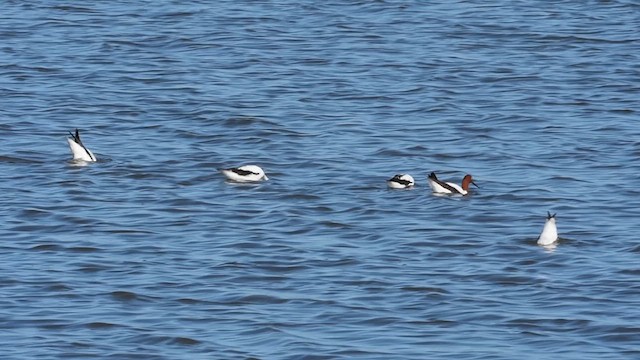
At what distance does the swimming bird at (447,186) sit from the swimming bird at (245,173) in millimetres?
2200

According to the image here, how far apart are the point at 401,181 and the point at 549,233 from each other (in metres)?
3.17

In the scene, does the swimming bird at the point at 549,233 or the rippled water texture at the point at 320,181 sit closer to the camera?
the rippled water texture at the point at 320,181

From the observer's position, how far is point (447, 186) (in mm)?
20453

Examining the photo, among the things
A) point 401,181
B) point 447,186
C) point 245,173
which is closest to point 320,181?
point 245,173

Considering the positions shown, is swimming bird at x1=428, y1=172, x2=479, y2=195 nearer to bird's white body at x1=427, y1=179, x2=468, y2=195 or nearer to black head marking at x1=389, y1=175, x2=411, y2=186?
bird's white body at x1=427, y1=179, x2=468, y2=195

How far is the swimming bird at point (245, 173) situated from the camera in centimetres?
2102

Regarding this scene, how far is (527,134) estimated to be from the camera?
24.4m

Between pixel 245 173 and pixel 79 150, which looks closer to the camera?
pixel 245 173

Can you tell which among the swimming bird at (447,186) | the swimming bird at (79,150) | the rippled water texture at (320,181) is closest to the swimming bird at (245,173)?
the rippled water texture at (320,181)

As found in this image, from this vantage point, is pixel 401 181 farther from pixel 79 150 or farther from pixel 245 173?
pixel 79 150

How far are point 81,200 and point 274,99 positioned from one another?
7226 millimetres

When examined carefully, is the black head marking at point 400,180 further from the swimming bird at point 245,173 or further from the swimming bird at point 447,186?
the swimming bird at point 245,173

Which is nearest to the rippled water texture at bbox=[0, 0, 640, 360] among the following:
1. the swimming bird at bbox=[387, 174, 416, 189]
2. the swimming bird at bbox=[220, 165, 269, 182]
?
the swimming bird at bbox=[220, 165, 269, 182]

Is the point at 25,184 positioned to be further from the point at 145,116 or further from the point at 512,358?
the point at 512,358
